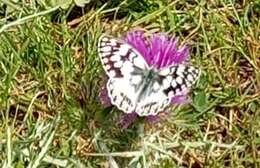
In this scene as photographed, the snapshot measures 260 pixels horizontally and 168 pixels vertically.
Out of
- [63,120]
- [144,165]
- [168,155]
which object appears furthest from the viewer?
[63,120]

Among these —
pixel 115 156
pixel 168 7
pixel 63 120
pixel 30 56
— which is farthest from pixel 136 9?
pixel 115 156

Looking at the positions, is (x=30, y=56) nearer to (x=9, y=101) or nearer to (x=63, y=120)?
(x=9, y=101)

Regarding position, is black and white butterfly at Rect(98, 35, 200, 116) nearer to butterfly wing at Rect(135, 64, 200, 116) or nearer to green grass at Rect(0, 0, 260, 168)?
butterfly wing at Rect(135, 64, 200, 116)

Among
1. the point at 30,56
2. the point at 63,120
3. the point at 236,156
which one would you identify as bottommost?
the point at 236,156

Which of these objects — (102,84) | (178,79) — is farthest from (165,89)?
(102,84)

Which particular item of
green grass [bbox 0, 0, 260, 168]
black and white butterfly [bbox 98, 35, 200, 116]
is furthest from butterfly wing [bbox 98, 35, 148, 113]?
green grass [bbox 0, 0, 260, 168]

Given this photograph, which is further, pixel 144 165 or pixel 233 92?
pixel 233 92

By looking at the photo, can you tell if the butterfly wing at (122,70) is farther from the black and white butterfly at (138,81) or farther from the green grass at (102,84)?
the green grass at (102,84)
